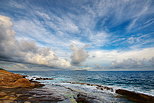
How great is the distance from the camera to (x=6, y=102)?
1480cm

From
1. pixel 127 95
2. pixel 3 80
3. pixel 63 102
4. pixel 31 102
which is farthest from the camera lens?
pixel 3 80

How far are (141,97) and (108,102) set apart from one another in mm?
8462

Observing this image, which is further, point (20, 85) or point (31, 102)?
point (20, 85)

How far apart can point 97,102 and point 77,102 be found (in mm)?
4100

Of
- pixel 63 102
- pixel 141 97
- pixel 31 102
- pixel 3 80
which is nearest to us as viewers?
pixel 31 102

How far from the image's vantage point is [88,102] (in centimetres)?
1733

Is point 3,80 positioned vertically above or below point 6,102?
above

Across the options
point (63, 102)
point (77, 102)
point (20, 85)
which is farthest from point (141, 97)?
point (20, 85)

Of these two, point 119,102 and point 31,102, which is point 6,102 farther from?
point 119,102

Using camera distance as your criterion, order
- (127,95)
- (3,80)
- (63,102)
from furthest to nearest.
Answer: (3,80) → (127,95) → (63,102)

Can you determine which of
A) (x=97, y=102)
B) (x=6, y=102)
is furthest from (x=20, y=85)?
(x=97, y=102)

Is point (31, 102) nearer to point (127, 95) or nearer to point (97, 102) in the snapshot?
point (97, 102)

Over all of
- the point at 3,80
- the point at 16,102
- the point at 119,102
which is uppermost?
the point at 3,80

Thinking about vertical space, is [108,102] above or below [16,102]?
below
